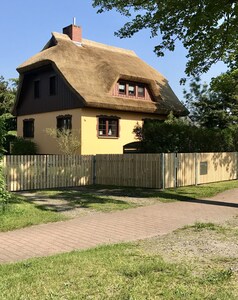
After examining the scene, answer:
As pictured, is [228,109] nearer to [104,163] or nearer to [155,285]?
[104,163]

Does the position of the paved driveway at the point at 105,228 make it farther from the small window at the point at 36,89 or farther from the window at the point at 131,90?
the small window at the point at 36,89

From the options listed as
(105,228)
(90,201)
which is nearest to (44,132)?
(90,201)

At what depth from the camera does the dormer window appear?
27.9 metres

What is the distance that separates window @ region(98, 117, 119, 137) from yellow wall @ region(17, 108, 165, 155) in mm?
299

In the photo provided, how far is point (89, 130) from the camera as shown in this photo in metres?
25.7

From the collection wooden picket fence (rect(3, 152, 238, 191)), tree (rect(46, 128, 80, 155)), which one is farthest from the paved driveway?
tree (rect(46, 128, 80, 155))

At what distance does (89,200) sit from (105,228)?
427cm

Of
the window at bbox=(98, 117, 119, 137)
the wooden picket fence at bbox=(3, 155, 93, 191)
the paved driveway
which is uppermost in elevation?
the window at bbox=(98, 117, 119, 137)

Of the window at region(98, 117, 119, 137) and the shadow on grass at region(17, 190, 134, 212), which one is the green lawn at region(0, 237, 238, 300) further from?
the window at region(98, 117, 119, 137)

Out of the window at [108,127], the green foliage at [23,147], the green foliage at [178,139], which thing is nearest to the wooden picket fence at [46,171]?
the green foliage at [178,139]

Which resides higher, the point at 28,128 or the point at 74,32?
the point at 74,32

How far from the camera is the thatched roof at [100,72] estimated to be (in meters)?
25.7

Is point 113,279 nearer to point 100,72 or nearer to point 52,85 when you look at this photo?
point 100,72

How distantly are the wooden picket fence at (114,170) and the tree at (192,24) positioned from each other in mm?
4195
